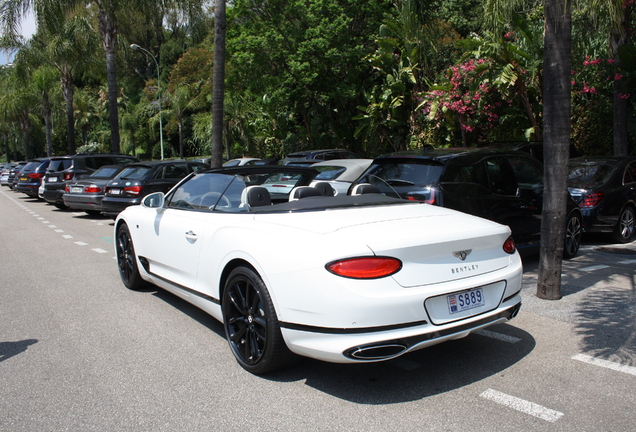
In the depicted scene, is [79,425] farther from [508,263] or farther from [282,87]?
[282,87]

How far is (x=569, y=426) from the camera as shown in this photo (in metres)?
3.13

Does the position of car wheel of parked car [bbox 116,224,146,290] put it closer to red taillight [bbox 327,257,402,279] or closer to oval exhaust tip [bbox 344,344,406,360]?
red taillight [bbox 327,257,402,279]

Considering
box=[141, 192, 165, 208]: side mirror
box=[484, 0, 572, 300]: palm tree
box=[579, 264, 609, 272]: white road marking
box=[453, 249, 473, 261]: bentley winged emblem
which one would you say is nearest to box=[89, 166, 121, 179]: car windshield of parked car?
box=[141, 192, 165, 208]: side mirror

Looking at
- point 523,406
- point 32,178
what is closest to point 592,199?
point 523,406

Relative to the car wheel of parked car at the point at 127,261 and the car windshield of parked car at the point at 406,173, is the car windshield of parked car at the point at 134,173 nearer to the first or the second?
the car wheel of parked car at the point at 127,261

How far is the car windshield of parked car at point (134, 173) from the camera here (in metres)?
13.0

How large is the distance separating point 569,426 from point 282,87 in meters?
24.7

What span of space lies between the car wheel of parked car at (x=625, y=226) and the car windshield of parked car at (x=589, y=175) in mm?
658

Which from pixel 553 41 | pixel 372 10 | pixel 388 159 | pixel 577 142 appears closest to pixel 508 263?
pixel 553 41

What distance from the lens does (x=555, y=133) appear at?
224 inches

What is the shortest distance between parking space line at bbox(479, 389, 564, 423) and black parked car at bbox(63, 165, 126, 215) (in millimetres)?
13324

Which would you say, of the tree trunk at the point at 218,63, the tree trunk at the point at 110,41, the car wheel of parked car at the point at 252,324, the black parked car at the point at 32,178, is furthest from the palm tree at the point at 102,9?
the car wheel of parked car at the point at 252,324

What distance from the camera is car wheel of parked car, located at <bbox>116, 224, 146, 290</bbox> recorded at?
6.40m

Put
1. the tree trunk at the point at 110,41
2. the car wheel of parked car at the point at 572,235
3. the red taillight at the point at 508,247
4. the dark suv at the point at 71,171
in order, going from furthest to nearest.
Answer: the tree trunk at the point at 110,41 → the dark suv at the point at 71,171 → the car wheel of parked car at the point at 572,235 → the red taillight at the point at 508,247
